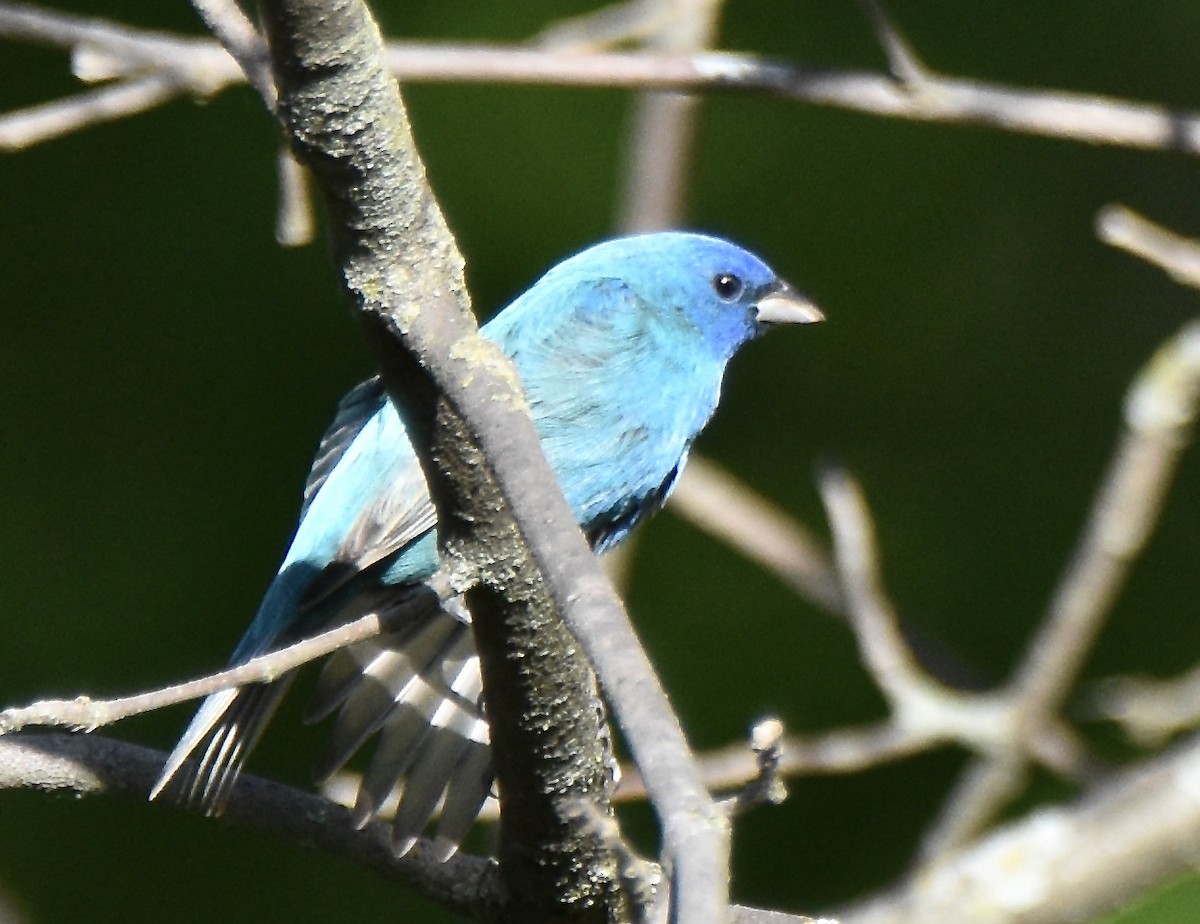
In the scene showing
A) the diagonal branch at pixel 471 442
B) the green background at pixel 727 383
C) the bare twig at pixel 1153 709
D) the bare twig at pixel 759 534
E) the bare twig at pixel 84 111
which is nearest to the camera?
the diagonal branch at pixel 471 442

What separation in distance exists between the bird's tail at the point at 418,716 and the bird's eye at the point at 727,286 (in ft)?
2.34

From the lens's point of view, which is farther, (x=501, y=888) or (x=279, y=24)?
(x=501, y=888)

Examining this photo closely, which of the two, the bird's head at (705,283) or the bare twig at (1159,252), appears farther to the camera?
the bird's head at (705,283)

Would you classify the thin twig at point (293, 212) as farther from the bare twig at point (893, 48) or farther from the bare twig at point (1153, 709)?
the bare twig at point (1153, 709)

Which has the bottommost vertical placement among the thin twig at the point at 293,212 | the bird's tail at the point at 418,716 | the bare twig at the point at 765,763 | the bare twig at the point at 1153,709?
the bare twig at the point at 765,763

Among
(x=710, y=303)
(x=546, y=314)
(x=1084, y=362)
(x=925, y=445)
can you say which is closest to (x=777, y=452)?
(x=925, y=445)

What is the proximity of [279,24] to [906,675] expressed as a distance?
1.82 meters

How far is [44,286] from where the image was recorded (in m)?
3.38

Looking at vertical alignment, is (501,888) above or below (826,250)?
below

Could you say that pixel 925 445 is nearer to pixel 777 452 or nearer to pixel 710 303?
pixel 777 452

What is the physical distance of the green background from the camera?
11.1 feet

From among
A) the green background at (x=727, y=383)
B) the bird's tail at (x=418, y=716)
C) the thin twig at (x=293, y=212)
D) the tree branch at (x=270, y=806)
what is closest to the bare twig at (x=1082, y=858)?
the bird's tail at (x=418, y=716)

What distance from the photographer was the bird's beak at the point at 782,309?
107 inches

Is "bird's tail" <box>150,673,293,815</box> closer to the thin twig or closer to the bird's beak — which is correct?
the thin twig
